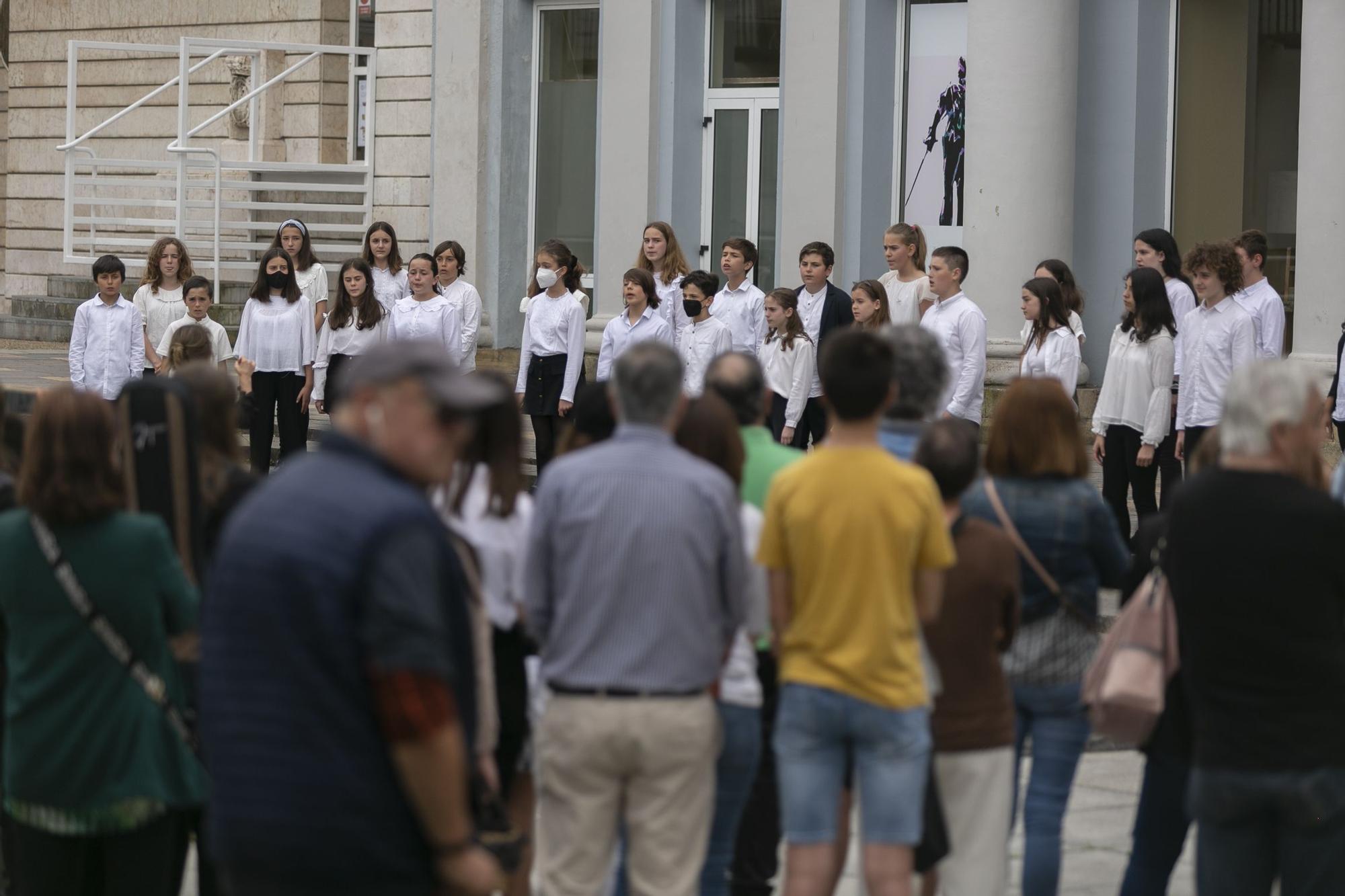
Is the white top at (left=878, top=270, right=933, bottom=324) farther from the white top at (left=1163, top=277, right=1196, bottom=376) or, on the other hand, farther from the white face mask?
the white face mask

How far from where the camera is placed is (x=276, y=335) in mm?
13930

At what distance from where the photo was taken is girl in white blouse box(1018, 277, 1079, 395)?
11.0 meters

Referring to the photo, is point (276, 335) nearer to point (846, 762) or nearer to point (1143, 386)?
point (1143, 386)

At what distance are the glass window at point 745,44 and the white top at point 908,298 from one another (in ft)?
20.0

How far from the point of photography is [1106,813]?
7895mm

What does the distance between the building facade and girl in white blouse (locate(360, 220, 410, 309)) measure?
3690mm

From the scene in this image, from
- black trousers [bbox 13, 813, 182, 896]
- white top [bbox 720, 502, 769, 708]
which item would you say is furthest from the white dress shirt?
white top [bbox 720, 502, 769, 708]

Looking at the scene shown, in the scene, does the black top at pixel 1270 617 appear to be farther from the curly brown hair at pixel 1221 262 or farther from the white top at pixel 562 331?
the white top at pixel 562 331

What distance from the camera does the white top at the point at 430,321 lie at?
13859 millimetres

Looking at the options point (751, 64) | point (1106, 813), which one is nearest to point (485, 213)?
point (751, 64)

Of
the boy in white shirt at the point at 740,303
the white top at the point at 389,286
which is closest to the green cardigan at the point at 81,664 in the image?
the boy in white shirt at the point at 740,303

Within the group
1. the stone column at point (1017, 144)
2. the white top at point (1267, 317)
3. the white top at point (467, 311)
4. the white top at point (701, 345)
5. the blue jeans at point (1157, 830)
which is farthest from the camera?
the stone column at point (1017, 144)

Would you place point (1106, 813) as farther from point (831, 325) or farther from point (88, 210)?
point (88, 210)

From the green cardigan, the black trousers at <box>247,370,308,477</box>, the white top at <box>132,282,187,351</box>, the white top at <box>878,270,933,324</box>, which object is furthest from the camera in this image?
the white top at <box>132,282,187,351</box>
